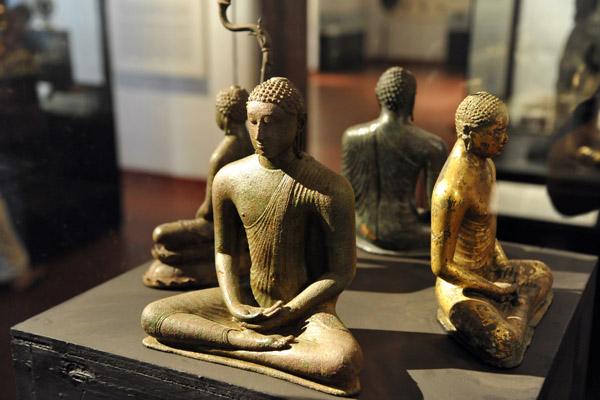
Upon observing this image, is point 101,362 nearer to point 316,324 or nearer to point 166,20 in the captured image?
point 316,324

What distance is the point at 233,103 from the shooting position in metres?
2.47

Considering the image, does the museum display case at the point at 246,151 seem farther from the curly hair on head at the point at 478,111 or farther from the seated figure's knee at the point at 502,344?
the curly hair on head at the point at 478,111

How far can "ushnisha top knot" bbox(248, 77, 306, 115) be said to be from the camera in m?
1.89

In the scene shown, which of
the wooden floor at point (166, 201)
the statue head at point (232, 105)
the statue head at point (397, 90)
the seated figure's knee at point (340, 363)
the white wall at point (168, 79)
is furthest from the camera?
the white wall at point (168, 79)

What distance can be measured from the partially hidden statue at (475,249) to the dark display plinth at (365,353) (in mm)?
79

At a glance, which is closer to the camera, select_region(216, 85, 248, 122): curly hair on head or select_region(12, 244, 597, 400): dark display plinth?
select_region(12, 244, 597, 400): dark display plinth

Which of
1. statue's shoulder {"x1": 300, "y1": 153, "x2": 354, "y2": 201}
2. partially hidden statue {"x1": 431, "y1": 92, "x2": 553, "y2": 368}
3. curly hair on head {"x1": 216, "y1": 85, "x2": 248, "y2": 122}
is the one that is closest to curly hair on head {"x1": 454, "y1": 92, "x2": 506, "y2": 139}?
partially hidden statue {"x1": 431, "y1": 92, "x2": 553, "y2": 368}

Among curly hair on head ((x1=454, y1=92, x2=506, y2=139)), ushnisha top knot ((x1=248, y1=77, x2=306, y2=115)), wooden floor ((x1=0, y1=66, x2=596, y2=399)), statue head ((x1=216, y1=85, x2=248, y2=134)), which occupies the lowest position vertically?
wooden floor ((x1=0, y1=66, x2=596, y2=399))

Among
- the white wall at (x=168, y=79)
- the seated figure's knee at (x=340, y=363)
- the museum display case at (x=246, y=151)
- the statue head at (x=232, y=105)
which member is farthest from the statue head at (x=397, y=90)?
the white wall at (x=168, y=79)

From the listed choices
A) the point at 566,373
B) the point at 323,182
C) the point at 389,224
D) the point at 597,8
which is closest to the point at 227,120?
the point at 323,182

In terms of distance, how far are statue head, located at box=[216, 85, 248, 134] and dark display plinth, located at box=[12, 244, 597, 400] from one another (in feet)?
2.38

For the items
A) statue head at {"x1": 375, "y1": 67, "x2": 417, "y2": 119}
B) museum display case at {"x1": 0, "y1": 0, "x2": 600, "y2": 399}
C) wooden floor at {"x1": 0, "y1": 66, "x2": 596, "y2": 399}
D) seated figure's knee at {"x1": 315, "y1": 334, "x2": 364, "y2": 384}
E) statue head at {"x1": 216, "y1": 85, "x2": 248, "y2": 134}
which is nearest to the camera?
seated figure's knee at {"x1": 315, "y1": 334, "x2": 364, "y2": 384}

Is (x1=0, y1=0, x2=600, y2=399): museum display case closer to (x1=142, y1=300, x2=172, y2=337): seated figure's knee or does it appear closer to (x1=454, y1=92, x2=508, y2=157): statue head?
(x1=142, y1=300, x2=172, y2=337): seated figure's knee

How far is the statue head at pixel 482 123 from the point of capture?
1999 millimetres
